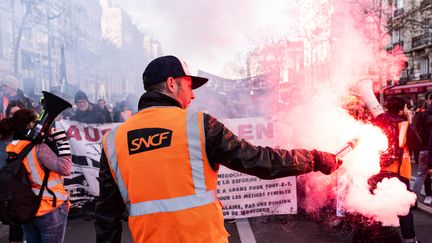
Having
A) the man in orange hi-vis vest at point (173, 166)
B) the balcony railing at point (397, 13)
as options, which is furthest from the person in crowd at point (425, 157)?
the balcony railing at point (397, 13)

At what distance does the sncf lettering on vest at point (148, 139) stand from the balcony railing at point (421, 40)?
→ 122ft

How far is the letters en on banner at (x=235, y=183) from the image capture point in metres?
5.54

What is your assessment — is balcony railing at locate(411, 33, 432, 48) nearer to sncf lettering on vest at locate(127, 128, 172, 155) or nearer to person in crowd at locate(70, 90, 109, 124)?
person in crowd at locate(70, 90, 109, 124)

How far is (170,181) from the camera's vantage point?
5.38 feet

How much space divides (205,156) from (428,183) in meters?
6.07

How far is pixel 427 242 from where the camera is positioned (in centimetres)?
449

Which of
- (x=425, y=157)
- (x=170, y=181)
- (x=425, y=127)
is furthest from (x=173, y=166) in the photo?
(x=425, y=127)

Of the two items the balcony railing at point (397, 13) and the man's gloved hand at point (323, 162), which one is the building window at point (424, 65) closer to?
the balcony railing at point (397, 13)

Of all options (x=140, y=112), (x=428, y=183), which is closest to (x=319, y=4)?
(x=428, y=183)

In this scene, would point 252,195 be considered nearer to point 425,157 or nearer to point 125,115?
point 425,157

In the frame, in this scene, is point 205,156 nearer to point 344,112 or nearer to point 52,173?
point 52,173

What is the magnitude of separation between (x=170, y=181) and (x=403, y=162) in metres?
3.41

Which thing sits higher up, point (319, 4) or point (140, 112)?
point (319, 4)

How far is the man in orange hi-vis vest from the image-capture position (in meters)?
1.64
